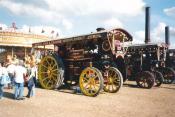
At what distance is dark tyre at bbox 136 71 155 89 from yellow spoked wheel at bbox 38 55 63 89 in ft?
14.8

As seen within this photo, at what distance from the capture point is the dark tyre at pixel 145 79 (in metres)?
12.1

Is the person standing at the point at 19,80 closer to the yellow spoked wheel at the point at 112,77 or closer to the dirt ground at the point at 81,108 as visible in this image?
A: the dirt ground at the point at 81,108

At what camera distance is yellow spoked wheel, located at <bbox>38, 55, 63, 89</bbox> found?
34.1 feet

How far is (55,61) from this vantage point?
10.6 metres

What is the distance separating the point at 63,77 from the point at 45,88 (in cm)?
111

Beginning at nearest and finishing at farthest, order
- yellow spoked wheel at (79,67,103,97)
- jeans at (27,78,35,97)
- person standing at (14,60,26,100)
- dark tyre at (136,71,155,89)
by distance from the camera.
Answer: person standing at (14,60,26,100), jeans at (27,78,35,97), yellow spoked wheel at (79,67,103,97), dark tyre at (136,71,155,89)

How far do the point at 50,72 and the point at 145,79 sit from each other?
16.3 feet

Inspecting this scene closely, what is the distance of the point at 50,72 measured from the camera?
35.7ft

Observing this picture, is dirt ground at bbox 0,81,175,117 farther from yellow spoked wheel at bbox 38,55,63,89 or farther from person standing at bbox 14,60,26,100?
yellow spoked wheel at bbox 38,55,63,89

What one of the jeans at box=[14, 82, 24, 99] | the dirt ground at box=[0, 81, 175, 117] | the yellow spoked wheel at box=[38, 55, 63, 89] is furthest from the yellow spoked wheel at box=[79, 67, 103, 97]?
the jeans at box=[14, 82, 24, 99]

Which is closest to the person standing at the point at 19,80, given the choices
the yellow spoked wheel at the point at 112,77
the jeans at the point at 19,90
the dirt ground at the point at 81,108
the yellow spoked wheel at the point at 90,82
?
the jeans at the point at 19,90

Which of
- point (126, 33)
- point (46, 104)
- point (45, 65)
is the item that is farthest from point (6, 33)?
point (46, 104)

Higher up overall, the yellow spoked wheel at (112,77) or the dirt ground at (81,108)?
the yellow spoked wheel at (112,77)

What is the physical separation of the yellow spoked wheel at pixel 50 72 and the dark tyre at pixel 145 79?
4511mm
